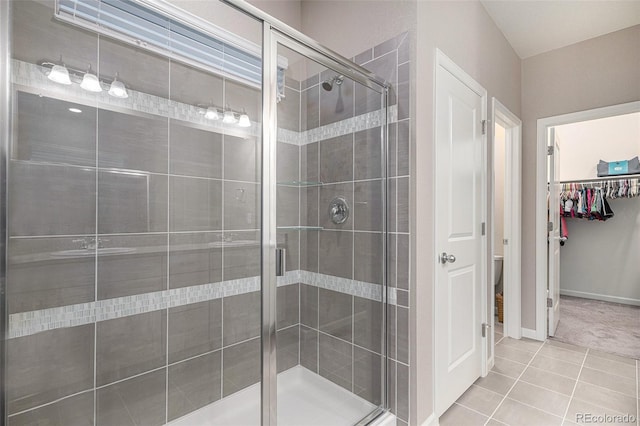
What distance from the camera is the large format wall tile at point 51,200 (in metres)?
1.01

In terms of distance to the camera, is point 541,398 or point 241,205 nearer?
point 241,205

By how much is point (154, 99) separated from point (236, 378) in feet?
4.44

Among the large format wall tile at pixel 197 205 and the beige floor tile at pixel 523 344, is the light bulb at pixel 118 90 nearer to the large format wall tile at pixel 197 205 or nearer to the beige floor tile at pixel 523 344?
the large format wall tile at pixel 197 205

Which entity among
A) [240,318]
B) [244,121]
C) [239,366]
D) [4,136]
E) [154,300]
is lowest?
[239,366]

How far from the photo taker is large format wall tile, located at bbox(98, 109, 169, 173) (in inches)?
48.6

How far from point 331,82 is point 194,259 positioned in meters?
1.11

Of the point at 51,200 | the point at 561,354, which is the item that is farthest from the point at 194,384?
the point at 561,354

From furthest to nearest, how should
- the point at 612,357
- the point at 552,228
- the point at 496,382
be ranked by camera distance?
1. the point at 552,228
2. the point at 612,357
3. the point at 496,382

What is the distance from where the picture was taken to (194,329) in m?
1.51

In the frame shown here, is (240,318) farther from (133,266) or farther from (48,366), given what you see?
(48,366)

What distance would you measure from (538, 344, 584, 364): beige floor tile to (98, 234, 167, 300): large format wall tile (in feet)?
10.0

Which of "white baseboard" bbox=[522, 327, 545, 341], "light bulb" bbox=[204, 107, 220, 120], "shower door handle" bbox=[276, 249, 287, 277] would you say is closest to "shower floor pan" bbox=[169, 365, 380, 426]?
"shower door handle" bbox=[276, 249, 287, 277]

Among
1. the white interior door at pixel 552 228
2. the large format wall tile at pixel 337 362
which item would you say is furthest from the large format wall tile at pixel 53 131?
the white interior door at pixel 552 228

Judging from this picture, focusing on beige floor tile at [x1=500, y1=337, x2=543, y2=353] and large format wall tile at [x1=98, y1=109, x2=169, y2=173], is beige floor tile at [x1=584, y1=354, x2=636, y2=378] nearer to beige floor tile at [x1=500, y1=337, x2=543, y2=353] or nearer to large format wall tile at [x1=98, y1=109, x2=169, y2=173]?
beige floor tile at [x1=500, y1=337, x2=543, y2=353]
